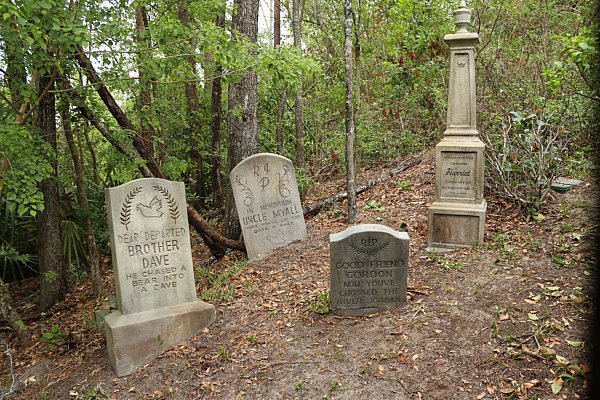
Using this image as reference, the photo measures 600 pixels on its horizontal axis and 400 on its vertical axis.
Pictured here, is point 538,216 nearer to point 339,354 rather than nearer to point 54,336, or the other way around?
point 339,354

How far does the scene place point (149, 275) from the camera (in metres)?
5.06

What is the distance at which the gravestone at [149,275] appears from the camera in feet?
15.9

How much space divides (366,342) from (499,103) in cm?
658

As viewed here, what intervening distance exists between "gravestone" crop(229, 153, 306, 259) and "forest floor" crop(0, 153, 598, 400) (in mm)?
530

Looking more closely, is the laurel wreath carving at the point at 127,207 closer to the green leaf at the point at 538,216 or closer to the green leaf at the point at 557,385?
the green leaf at the point at 557,385

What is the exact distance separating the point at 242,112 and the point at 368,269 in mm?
3775

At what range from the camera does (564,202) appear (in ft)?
21.6

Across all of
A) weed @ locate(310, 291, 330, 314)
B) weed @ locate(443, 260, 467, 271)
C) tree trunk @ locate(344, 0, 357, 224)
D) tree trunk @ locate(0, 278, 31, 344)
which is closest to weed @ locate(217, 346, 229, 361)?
weed @ locate(310, 291, 330, 314)

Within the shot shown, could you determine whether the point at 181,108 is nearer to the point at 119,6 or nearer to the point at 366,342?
the point at 119,6

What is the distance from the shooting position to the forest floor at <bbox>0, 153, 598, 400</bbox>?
3.79 metres

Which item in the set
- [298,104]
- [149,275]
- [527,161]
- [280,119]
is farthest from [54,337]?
[527,161]

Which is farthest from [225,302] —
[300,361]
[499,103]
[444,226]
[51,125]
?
[499,103]

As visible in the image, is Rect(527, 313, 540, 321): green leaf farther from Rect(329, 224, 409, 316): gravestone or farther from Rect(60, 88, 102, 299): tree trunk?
Rect(60, 88, 102, 299): tree trunk

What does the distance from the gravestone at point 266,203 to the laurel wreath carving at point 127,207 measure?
2309 millimetres
